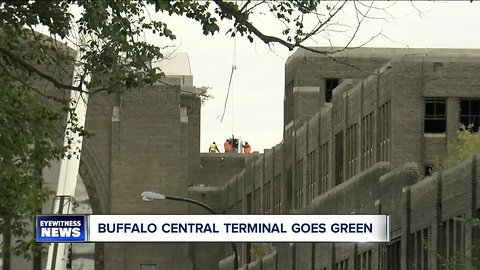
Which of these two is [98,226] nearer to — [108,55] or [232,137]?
[108,55]

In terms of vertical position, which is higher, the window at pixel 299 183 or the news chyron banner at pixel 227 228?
the window at pixel 299 183

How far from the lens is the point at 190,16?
26.8m

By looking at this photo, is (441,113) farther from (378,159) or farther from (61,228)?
(61,228)

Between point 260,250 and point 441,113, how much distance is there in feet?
80.3

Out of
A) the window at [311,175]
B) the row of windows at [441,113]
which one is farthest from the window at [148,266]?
the row of windows at [441,113]

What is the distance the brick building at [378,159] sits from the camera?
51.7 meters

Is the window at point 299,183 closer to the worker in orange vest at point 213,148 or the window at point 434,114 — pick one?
the window at point 434,114

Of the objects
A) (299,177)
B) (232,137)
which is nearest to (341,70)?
(299,177)

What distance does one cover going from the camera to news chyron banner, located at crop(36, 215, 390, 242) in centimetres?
4444

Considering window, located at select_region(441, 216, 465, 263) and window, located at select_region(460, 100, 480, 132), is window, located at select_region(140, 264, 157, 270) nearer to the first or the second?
window, located at select_region(460, 100, 480, 132)

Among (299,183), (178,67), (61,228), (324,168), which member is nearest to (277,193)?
(299,183)

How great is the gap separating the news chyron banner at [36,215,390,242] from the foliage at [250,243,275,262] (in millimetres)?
44000

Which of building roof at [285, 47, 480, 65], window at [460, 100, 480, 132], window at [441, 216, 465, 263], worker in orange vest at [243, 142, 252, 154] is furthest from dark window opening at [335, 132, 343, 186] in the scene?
worker in orange vest at [243, 142, 252, 154]

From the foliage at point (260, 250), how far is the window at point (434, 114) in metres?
20.1
